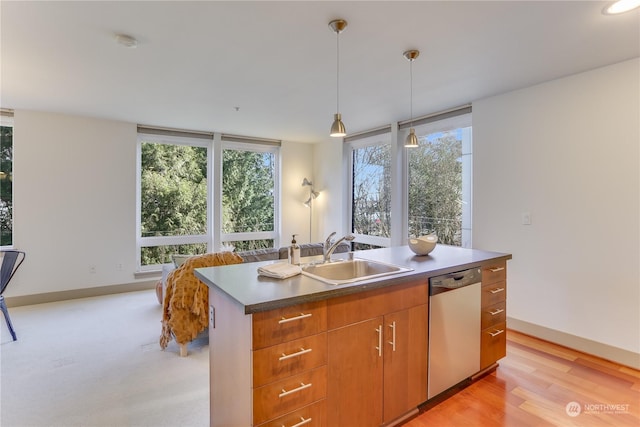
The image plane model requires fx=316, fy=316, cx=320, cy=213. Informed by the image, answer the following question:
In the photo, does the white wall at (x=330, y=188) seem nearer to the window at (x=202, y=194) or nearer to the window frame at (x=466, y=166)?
the window at (x=202, y=194)

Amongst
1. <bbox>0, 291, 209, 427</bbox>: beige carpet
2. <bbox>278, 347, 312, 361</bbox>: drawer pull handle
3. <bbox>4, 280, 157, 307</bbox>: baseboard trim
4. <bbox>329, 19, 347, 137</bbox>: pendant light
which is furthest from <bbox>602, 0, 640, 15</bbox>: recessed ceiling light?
<bbox>4, 280, 157, 307</bbox>: baseboard trim

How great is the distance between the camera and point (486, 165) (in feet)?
11.4

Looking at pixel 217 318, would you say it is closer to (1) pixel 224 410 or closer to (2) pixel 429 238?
(1) pixel 224 410

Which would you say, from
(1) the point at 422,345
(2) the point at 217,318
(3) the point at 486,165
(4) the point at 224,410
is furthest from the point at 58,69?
(3) the point at 486,165

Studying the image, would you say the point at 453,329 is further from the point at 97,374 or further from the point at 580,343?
the point at 97,374

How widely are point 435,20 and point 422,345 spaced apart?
6.67 ft

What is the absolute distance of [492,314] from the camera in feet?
7.79

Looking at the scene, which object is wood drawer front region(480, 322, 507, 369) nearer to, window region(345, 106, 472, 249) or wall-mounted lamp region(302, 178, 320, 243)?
window region(345, 106, 472, 249)

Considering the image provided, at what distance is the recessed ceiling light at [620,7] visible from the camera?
1796 mm

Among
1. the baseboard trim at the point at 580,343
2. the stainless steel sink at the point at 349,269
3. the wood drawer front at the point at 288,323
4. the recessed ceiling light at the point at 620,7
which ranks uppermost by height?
the recessed ceiling light at the point at 620,7

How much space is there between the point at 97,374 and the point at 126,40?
8.17 ft

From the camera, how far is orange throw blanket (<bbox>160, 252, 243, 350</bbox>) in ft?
8.79

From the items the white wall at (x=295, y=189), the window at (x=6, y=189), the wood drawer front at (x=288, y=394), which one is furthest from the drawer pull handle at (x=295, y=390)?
the window at (x=6, y=189)

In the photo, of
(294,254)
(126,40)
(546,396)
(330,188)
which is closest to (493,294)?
(546,396)
